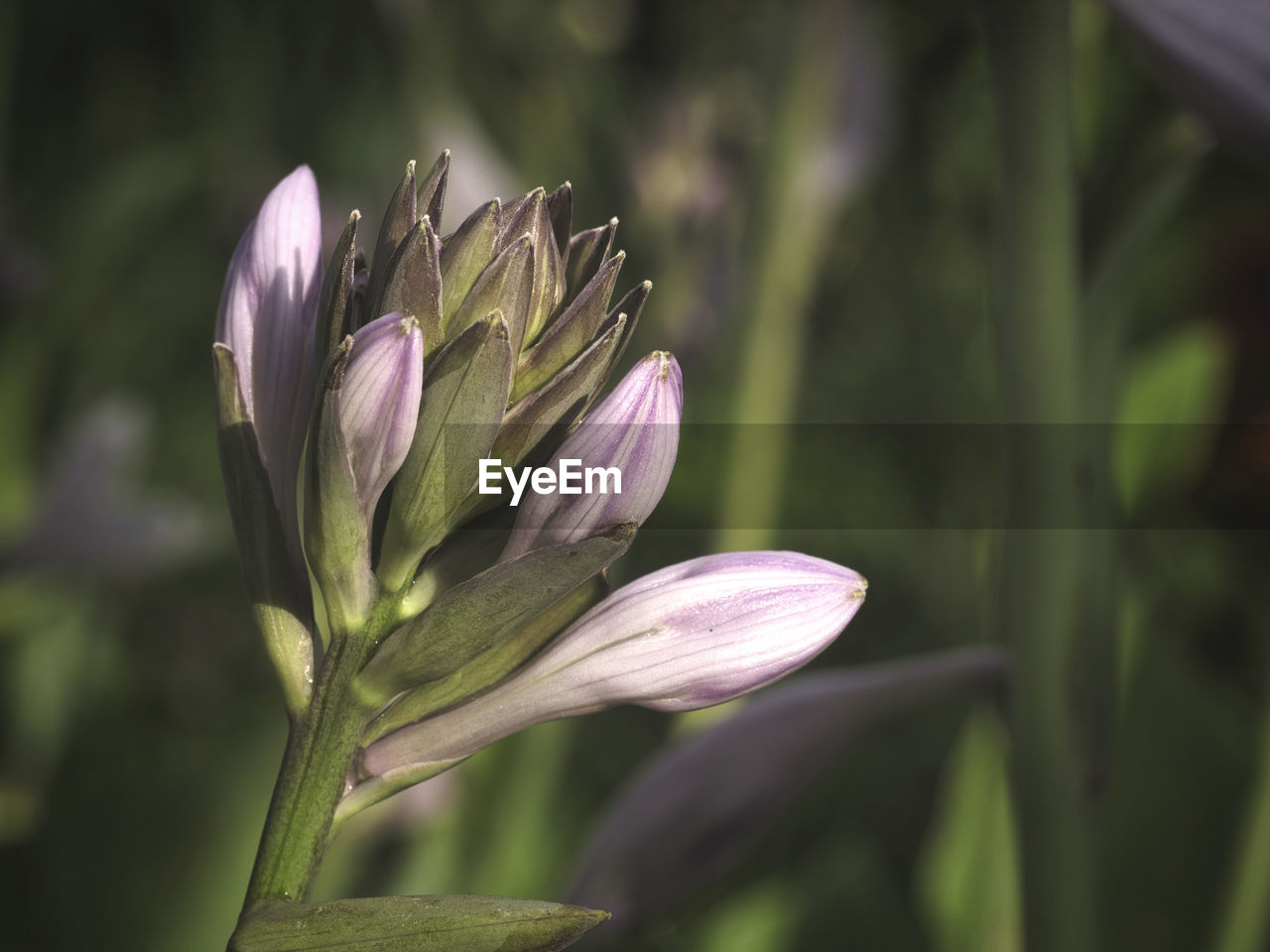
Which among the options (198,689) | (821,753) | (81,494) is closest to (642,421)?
(821,753)

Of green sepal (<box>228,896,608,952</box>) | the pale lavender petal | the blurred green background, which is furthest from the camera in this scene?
the blurred green background

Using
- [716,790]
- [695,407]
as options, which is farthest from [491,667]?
[695,407]

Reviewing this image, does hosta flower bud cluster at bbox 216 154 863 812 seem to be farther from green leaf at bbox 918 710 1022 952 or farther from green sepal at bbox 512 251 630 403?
green leaf at bbox 918 710 1022 952

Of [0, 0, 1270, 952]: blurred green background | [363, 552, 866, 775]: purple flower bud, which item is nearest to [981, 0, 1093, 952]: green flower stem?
[0, 0, 1270, 952]: blurred green background

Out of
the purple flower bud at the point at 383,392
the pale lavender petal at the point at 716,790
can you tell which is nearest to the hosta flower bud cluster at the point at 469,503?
the purple flower bud at the point at 383,392

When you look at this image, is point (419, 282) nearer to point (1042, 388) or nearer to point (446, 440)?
point (446, 440)

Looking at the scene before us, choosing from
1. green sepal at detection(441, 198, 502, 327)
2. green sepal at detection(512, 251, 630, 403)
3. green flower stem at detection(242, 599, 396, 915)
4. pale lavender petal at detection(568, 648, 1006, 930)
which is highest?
green sepal at detection(441, 198, 502, 327)

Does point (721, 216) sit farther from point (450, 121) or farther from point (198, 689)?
point (198, 689)
